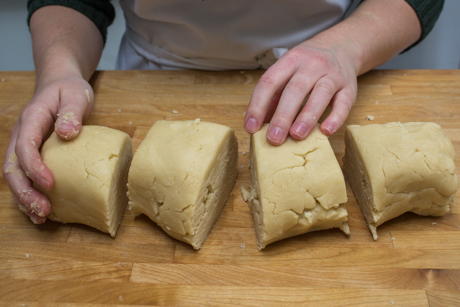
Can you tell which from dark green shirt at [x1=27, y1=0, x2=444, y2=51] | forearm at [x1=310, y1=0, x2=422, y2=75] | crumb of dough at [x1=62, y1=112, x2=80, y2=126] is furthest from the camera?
dark green shirt at [x1=27, y1=0, x2=444, y2=51]

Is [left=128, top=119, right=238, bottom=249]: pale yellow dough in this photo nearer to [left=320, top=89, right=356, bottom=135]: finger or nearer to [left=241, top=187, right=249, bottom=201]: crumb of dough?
[left=241, top=187, right=249, bottom=201]: crumb of dough

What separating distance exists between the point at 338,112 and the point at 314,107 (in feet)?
0.51

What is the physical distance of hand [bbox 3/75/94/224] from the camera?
1.73 meters

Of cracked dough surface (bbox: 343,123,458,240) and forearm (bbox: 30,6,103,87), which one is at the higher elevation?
cracked dough surface (bbox: 343,123,458,240)

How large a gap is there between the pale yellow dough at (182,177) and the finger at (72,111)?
1.16 feet

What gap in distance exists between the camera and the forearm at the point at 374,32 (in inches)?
84.0

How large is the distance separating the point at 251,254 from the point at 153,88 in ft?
4.60

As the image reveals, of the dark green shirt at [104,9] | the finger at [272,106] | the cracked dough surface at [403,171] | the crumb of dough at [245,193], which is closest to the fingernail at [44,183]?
the crumb of dough at [245,193]

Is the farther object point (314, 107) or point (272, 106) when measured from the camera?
point (272, 106)

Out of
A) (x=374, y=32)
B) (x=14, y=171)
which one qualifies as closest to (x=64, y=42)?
(x=14, y=171)


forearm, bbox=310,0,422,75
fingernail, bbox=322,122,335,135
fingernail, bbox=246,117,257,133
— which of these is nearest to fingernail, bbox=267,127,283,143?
fingernail, bbox=246,117,257,133

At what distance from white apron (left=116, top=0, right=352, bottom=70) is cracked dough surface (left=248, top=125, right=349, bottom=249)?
0.92 m

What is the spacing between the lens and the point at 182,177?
165cm

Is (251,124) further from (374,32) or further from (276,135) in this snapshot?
(374,32)
